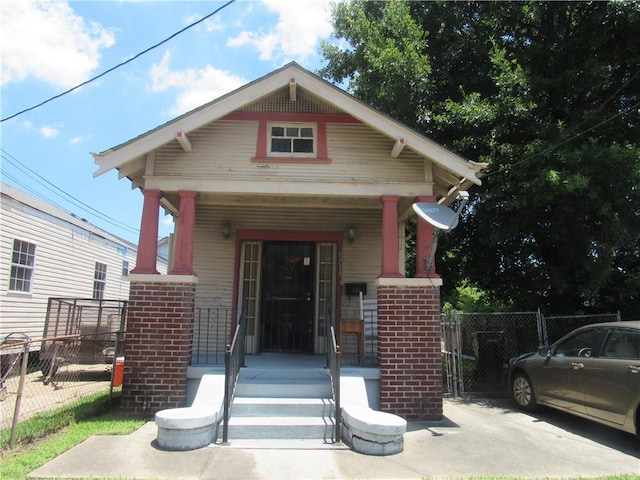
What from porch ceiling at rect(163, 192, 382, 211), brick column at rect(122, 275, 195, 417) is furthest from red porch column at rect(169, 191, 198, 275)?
porch ceiling at rect(163, 192, 382, 211)

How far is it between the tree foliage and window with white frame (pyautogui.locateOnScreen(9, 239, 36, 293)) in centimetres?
930

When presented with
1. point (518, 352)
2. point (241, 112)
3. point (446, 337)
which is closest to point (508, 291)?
point (518, 352)

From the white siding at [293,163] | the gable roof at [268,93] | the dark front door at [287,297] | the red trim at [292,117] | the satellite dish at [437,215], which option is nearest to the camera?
the satellite dish at [437,215]

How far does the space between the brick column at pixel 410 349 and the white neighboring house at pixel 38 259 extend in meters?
9.19

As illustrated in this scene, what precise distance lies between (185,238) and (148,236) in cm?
54

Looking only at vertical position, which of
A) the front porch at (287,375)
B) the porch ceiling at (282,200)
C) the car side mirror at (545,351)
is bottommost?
the front porch at (287,375)

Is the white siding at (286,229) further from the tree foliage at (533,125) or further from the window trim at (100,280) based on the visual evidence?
the window trim at (100,280)

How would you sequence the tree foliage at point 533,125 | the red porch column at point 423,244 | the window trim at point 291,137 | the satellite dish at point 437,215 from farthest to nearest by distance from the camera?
the tree foliage at point 533,125 < the window trim at point 291,137 < the red porch column at point 423,244 < the satellite dish at point 437,215

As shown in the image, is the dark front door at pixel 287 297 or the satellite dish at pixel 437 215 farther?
the dark front door at pixel 287 297

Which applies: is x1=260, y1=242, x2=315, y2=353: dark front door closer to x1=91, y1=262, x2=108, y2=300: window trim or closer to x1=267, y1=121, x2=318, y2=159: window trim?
x1=267, y1=121, x2=318, y2=159: window trim

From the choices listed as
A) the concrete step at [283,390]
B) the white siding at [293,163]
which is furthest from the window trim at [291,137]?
the concrete step at [283,390]

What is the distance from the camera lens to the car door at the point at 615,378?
5.29 meters

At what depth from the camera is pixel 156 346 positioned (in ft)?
21.0

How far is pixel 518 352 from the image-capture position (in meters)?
9.89
